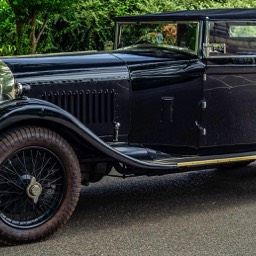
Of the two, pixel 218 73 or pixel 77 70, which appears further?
pixel 218 73

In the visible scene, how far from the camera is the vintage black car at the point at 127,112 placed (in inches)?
183

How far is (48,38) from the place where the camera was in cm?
1111

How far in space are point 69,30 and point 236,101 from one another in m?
6.08

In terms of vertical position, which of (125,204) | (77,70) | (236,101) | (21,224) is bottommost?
(125,204)

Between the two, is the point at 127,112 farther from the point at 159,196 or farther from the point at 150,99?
the point at 159,196

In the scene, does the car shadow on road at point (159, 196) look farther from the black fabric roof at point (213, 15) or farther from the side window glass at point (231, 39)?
the black fabric roof at point (213, 15)

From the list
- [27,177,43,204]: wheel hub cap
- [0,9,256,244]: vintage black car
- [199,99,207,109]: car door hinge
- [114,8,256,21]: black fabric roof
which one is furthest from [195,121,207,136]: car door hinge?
[27,177,43,204]: wheel hub cap

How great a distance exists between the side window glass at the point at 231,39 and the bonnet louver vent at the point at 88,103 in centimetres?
97

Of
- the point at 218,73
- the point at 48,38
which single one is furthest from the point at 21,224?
the point at 48,38

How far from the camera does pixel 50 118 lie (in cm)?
465

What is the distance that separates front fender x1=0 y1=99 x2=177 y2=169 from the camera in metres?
4.53

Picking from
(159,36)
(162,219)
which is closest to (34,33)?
(159,36)

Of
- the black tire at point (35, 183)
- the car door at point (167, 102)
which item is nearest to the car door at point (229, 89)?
the car door at point (167, 102)

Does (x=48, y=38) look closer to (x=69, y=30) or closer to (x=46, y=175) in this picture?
(x=69, y=30)
